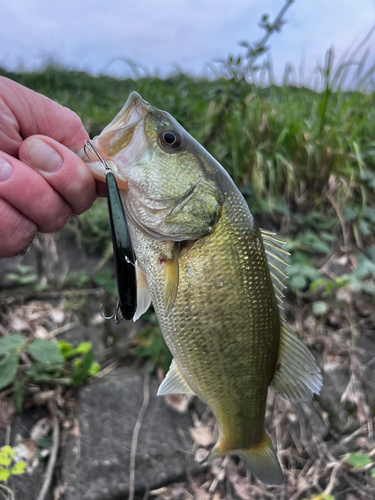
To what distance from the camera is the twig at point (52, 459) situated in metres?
1.70

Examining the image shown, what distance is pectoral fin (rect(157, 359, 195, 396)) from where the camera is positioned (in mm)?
1209

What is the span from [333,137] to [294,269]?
4.78ft

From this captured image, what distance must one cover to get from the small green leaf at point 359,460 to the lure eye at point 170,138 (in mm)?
2061

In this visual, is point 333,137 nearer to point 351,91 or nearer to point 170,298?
point 351,91

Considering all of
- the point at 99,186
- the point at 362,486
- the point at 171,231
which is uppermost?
the point at 99,186

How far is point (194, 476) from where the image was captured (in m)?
1.97

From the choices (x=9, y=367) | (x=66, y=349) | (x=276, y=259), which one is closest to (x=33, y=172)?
(x=276, y=259)

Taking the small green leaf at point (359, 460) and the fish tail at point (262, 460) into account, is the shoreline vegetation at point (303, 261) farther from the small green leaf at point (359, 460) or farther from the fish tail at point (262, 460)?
the fish tail at point (262, 460)

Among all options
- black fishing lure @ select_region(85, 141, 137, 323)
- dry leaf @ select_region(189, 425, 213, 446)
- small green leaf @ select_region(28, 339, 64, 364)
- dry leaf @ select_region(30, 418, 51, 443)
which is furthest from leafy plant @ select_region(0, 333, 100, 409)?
black fishing lure @ select_region(85, 141, 137, 323)

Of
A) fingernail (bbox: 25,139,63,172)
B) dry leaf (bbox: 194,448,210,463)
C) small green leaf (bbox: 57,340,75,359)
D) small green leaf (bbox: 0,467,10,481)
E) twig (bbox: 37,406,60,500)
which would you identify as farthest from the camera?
small green leaf (bbox: 57,340,75,359)

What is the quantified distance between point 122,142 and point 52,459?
→ 1.77 meters

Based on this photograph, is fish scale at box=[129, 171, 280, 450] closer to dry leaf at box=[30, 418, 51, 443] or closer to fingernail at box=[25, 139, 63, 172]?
fingernail at box=[25, 139, 63, 172]

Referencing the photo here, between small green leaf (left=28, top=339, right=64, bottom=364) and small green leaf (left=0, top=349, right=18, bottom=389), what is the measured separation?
88 millimetres

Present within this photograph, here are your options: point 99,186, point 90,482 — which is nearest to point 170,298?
point 99,186
